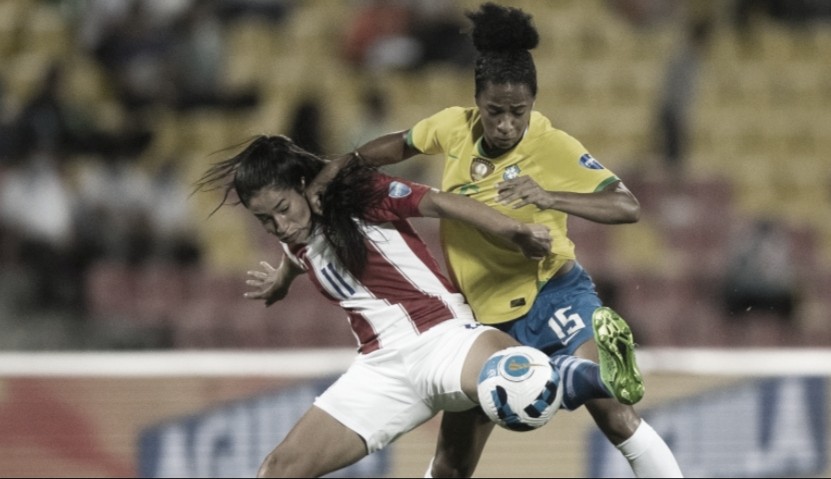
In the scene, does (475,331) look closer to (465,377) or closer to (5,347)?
(465,377)

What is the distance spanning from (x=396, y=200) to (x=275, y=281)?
70cm

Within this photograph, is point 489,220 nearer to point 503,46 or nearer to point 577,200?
point 577,200

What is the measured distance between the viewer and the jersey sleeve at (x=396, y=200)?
4.70m

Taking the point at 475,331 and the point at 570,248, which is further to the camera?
the point at 570,248

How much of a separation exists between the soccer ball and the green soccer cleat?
17 cm

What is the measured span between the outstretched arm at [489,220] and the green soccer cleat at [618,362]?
31 cm

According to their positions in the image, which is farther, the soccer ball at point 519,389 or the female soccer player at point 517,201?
the female soccer player at point 517,201

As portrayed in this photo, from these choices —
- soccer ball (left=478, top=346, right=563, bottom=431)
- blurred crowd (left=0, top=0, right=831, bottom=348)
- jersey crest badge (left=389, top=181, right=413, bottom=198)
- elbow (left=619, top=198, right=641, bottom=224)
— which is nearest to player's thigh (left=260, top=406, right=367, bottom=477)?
soccer ball (left=478, top=346, right=563, bottom=431)

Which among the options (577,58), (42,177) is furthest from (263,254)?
(577,58)

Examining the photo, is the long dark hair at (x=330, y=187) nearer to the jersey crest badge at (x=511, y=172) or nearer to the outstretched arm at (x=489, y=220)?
the outstretched arm at (x=489, y=220)

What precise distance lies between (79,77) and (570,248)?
5.35 metres

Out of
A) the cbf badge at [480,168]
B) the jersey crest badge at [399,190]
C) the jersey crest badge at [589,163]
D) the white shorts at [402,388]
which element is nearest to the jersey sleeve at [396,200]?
the jersey crest badge at [399,190]

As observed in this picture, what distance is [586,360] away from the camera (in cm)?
466

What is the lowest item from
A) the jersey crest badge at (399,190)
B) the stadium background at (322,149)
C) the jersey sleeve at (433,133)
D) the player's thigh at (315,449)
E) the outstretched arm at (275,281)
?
the stadium background at (322,149)
